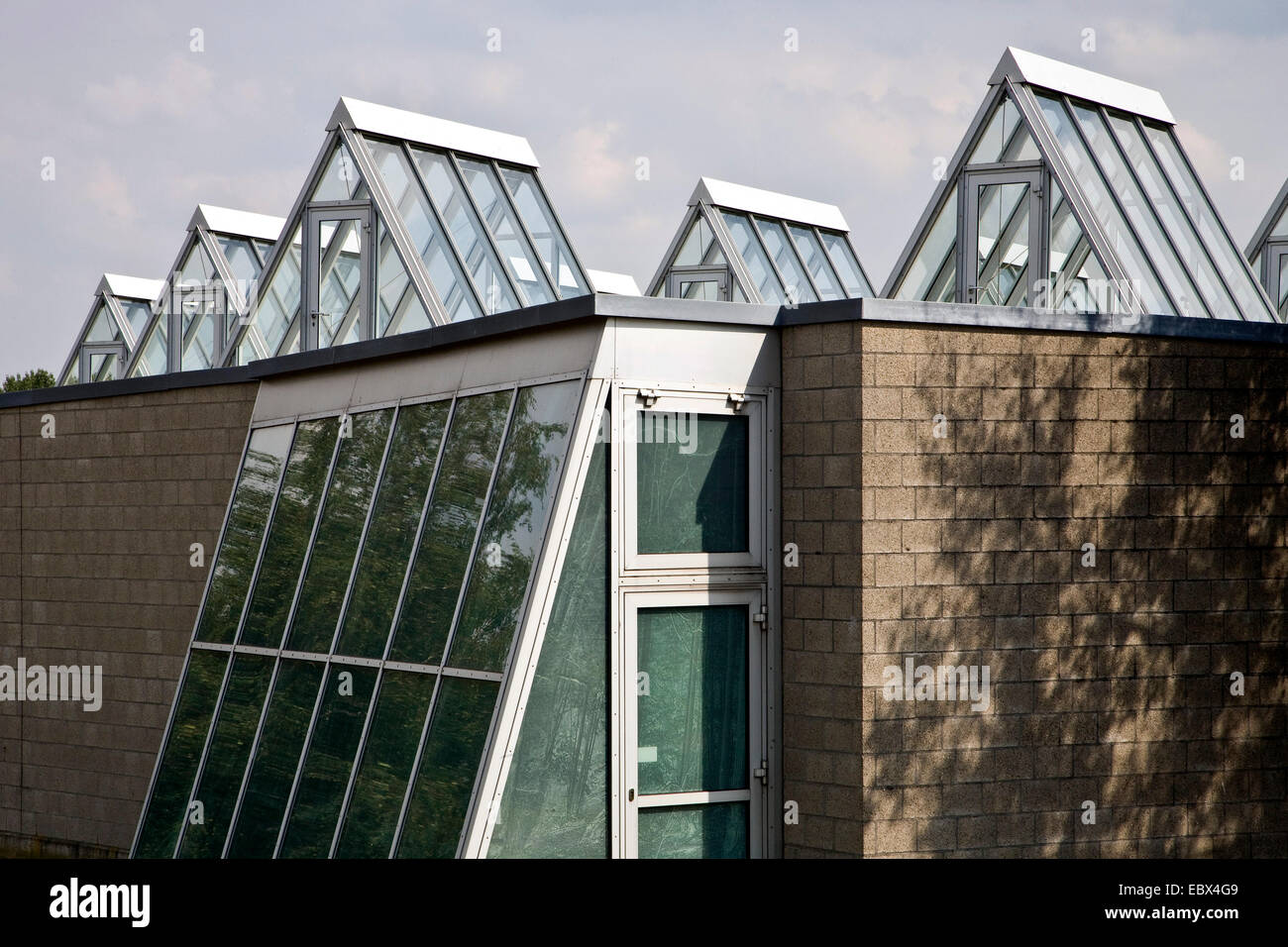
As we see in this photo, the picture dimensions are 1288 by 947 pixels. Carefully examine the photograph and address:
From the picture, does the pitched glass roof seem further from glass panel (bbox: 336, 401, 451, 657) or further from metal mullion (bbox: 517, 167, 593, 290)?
metal mullion (bbox: 517, 167, 593, 290)

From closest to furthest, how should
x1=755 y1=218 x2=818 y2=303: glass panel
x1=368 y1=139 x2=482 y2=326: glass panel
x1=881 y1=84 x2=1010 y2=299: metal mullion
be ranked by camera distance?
x1=881 y1=84 x2=1010 y2=299: metal mullion → x1=368 y1=139 x2=482 y2=326: glass panel → x1=755 y1=218 x2=818 y2=303: glass panel

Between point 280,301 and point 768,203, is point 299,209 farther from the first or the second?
point 768,203

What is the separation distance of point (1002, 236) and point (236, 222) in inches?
477

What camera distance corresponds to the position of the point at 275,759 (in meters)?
9.45

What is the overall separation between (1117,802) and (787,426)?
9.77 feet

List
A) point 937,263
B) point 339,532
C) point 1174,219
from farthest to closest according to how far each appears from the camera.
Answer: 1. point 937,263
2. point 1174,219
3. point 339,532

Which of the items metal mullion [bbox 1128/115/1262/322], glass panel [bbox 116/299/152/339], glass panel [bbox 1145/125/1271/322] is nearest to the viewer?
metal mullion [bbox 1128/115/1262/322]

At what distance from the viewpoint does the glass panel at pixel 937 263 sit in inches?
542

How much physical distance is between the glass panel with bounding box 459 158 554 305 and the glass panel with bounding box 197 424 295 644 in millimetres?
4891

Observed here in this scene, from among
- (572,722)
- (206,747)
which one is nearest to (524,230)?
(206,747)

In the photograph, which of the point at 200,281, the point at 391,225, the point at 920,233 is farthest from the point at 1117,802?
the point at 200,281

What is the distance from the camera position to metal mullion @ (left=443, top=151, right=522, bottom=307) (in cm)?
1496

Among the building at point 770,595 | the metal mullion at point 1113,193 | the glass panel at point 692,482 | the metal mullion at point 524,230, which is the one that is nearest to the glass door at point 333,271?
the metal mullion at point 524,230

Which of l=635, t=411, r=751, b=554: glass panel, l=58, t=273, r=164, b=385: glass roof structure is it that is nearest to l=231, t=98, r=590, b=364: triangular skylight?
l=635, t=411, r=751, b=554: glass panel
